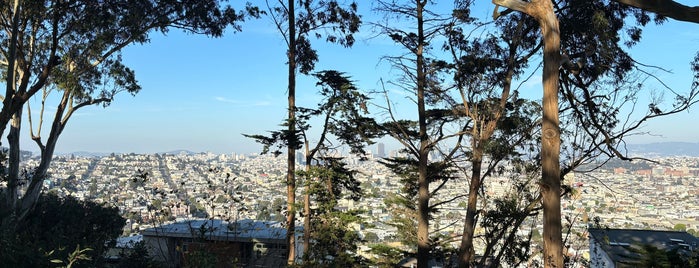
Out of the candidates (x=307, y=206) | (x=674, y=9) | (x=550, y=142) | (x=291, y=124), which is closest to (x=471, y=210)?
(x=307, y=206)

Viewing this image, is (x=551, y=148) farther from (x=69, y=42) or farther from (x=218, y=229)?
(x=69, y=42)

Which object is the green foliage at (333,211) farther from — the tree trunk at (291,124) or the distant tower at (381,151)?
the distant tower at (381,151)

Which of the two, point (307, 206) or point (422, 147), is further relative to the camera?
point (307, 206)

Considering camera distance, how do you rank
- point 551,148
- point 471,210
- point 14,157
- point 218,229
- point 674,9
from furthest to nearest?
point 14,157
point 471,210
point 218,229
point 551,148
point 674,9

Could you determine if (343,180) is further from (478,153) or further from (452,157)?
(478,153)

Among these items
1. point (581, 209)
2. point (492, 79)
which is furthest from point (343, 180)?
point (581, 209)

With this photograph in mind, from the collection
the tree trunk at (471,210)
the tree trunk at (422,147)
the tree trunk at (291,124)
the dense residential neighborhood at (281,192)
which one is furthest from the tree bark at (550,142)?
the tree trunk at (291,124)
